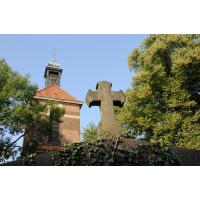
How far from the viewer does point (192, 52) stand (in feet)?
49.2

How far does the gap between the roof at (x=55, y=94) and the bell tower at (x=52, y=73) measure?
9.12 ft

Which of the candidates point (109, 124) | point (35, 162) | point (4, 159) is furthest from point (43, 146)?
point (35, 162)

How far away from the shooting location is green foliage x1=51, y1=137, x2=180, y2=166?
5215 millimetres

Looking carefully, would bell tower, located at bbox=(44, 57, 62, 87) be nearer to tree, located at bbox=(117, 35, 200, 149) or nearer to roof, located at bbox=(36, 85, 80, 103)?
roof, located at bbox=(36, 85, 80, 103)

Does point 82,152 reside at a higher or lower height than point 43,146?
lower

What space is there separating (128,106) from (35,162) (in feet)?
34.2

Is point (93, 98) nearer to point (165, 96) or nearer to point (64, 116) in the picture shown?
point (165, 96)

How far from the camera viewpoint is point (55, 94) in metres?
29.4

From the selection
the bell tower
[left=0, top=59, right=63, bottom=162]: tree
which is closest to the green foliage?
[left=0, top=59, right=63, bottom=162]: tree

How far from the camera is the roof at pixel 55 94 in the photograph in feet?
92.9

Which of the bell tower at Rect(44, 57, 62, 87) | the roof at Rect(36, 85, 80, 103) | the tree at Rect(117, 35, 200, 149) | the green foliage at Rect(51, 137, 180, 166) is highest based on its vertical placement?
the bell tower at Rect(44, 57, 62, 87)

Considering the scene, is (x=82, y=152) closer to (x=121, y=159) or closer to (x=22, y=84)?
(x=121, y=159)

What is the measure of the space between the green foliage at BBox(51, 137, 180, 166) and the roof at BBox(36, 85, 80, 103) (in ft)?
74.0

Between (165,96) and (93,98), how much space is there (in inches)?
319
